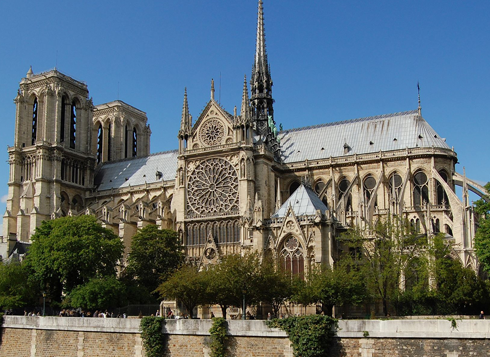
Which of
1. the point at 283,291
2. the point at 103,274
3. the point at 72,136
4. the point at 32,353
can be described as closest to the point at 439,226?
the point at 283,291

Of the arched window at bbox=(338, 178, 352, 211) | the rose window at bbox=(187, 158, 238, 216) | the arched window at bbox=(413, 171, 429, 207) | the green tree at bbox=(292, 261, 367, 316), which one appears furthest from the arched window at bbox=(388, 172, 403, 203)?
the green tree at bbox=(292, 261, 367, 316)

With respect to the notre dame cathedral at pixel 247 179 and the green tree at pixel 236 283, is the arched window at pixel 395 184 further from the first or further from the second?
the green tree at pixel 236 283

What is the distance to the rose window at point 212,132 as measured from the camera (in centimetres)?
6075

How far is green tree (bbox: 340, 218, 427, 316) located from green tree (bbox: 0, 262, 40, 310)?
21.6 m

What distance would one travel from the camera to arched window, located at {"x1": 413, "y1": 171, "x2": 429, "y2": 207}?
5662cm

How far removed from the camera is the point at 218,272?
133ft

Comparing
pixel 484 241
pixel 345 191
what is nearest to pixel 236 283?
pixel 484 241

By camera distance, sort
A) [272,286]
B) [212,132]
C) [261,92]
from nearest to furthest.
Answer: [272,286], [212,132], [261,92]

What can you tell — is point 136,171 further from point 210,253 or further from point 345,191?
point 345,191

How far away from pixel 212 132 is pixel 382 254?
73.8 ft

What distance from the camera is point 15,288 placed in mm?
47906

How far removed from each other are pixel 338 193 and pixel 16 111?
36.8 m

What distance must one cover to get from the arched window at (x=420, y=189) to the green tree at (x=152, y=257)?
63.5 ft

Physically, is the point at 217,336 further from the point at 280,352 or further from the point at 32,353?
the point at 32,353
